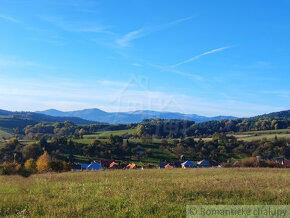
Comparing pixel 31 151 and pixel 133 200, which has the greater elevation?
pixel 133 200

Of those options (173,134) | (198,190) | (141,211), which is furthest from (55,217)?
(173,134)

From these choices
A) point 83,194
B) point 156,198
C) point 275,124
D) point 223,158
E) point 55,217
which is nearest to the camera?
point 55,217

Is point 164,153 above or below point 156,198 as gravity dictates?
below

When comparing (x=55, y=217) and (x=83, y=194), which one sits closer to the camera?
(x=55, y=217)

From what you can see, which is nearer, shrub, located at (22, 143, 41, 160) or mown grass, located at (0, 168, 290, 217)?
mown grass, located at (0, 168, 290, 217)

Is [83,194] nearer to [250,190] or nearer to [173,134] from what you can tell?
[250,190]

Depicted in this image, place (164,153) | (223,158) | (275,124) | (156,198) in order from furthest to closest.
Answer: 1. (275,124)
2. (164,153)
3. (223,158)
4. (156,198)

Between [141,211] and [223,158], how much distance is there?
92.6 metres

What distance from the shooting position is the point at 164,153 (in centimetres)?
10362

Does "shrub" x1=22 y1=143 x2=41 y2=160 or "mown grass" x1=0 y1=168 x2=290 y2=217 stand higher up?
"mown grass" x1=0 y1=168 x2=290 y2=217

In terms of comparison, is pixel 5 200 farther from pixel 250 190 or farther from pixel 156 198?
pixel 250 190

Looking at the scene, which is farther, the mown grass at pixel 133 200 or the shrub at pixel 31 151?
the shrub at pixel 31 151

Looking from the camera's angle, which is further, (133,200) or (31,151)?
(31,151)

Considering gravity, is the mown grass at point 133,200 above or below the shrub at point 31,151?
above
